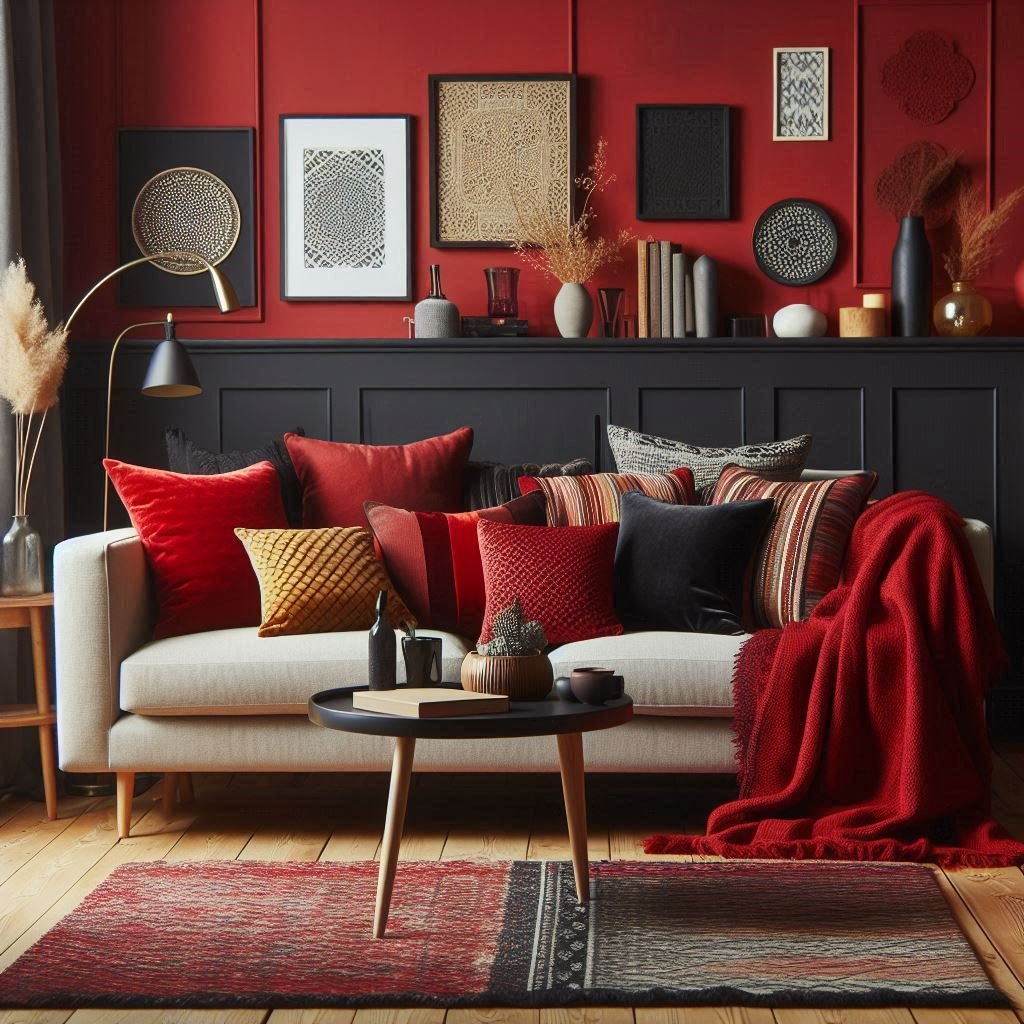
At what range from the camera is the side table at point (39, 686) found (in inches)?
143

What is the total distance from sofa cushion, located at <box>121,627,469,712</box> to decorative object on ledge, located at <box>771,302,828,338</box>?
191cm

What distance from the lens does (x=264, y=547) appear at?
357 centimetres

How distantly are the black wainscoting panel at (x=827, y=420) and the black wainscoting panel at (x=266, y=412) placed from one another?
1550 mm

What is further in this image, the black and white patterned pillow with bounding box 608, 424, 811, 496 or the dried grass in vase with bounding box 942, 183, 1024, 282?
the dried grass in vase with bounding box 942, 183, 1024, 282

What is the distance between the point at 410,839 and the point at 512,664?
89 cm

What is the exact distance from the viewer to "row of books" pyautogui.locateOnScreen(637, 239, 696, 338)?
461cm

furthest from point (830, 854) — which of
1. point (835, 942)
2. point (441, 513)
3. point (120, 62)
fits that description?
point (120, 62)

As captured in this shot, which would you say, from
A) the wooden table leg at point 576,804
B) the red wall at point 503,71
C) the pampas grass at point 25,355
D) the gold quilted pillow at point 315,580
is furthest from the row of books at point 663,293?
the wooden table leg at point 576,804

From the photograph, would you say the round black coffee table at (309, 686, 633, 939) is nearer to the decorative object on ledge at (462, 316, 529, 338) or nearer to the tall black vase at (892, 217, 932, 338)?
the decorative object on ledge at (462, 316, 529, 338)

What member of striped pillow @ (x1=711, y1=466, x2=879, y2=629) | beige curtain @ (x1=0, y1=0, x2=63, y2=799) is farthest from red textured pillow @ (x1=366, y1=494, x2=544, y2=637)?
beige curtain @ (x1=0, y1=0, x2=63, y2=799)

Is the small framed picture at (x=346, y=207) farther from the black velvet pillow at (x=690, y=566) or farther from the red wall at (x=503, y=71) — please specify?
the black velvet pillow at (x=690, y=566)

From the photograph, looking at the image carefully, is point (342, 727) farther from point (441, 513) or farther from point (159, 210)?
point (159, 210)

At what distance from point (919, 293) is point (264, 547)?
7.85 feet

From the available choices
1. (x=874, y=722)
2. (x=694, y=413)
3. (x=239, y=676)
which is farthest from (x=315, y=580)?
(x=694, y=413)
